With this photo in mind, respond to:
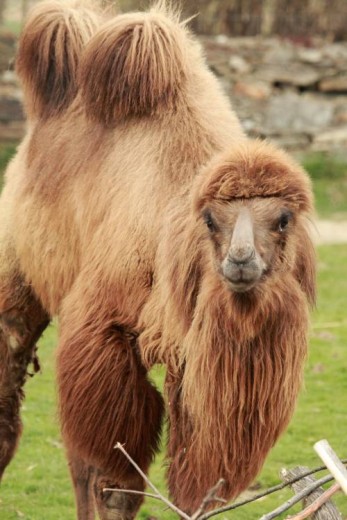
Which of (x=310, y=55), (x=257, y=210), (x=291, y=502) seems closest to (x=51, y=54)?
(x=257, y=210)

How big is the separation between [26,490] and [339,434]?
7.14 feet

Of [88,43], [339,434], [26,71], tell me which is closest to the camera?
[88,43]

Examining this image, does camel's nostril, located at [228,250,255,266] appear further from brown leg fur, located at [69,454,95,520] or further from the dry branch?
brown leg fur, located at [69,454,95,520]

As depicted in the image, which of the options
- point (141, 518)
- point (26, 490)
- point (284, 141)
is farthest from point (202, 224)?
point (284, 141)

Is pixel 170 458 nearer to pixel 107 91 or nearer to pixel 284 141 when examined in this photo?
pixel 107 91

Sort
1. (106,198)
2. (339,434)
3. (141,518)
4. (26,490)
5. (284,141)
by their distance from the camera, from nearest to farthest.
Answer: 1. (106,198)
2. (141,518)
3. (26,490)
4. (339,434)
5. (284,141)

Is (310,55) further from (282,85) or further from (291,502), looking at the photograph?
(291,502)

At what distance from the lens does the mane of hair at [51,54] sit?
6.08 metres

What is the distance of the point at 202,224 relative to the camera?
184 inches

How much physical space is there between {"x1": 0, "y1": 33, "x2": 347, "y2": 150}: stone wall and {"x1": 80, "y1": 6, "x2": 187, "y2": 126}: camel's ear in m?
11.9

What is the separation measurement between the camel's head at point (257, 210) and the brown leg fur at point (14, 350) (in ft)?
6.16

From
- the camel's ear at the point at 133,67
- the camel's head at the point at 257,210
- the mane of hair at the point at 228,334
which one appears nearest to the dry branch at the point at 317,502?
the mane of hair at the point at 228,334

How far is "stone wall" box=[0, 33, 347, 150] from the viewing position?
1762 cm

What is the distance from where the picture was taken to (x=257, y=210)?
4.48 m
